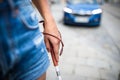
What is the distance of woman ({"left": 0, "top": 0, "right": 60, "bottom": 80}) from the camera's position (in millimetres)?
861

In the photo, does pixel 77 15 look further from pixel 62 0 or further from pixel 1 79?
pixel 62 0

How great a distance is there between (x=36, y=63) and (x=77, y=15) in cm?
880

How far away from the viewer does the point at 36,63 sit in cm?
97

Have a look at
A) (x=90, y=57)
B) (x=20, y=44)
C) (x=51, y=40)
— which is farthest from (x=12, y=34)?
(x=90, y=57)

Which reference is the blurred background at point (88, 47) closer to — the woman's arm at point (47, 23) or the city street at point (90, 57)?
the city street at point (90, 57)

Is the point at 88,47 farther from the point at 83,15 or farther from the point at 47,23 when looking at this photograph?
the point at 47,23

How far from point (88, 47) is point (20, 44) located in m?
5.53

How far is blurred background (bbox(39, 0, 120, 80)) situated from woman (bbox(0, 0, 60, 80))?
3.01m

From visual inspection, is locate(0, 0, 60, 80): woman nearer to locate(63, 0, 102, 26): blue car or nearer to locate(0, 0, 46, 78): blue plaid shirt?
locate(0, 0, 46, 78): blue plaid shirt

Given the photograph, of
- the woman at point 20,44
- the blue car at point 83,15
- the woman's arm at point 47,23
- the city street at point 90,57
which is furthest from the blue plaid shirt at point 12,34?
the blue car at point 83,15

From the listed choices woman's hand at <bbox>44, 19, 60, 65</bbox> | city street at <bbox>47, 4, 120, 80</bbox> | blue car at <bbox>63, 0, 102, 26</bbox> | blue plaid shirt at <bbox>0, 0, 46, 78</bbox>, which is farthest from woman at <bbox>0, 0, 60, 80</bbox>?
blue car at <bbox>63, 0, 102, 26</bbox>

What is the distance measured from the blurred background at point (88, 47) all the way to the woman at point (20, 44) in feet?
9.87

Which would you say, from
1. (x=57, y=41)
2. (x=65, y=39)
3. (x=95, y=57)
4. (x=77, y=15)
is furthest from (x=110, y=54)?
(x=57, y=41)

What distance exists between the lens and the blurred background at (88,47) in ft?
14.6
